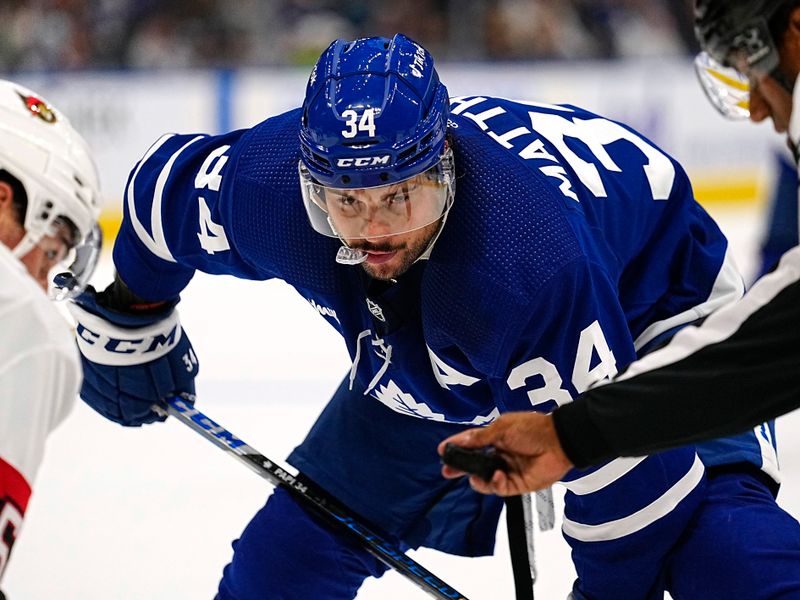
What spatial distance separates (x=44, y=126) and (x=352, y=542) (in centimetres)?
108

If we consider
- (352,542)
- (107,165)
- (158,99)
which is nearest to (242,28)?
(158,99)

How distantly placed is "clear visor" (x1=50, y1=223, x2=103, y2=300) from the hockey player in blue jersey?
22 centimetres

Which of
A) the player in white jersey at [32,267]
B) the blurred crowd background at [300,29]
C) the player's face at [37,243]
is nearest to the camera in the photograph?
the player in white jersey at [32,267]

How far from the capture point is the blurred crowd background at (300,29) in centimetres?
595

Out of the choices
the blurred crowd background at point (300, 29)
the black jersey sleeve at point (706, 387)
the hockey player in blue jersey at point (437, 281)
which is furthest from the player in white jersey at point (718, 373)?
the blurred crowd background at point (300, 29)

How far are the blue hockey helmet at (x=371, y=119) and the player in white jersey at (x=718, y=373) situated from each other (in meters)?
0.44

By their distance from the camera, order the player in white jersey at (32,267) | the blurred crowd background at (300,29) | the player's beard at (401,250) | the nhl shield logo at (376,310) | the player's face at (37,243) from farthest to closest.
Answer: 1. the blurred crowd background at (300,29)
2. the nhl shield logo at (376,310)
3. the player's beard at (401,250)
4. the player's face at (37,243)
5. the player in white jersey at (32,267)

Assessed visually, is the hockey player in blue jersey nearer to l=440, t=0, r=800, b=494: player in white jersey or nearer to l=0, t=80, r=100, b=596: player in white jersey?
l=440, t=0, r=800, b=494: player in white jersey

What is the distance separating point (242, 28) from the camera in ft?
20.6

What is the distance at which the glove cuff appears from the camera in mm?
2465

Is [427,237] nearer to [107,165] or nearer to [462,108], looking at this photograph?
[462,108]

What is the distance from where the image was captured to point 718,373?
1409 millimetres

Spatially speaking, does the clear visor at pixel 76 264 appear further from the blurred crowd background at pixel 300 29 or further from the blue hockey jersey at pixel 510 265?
the blurred crowd background at pixel 300 29

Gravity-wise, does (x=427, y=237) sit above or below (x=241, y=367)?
above
